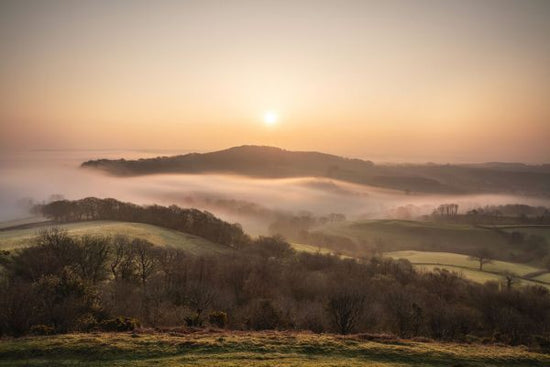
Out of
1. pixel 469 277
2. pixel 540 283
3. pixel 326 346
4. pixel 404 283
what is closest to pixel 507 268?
pixel 540 283

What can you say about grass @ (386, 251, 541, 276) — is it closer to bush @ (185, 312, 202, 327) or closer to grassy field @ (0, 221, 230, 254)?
grassy field @ (0, 221, 230, 254)

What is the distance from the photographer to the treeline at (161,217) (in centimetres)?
13162

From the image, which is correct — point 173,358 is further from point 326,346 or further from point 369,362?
point 369,362

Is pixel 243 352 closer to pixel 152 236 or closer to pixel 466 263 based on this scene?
pixel 152 236

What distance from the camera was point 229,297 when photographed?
62906 millimetres

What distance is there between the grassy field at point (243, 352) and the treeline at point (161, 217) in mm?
97468

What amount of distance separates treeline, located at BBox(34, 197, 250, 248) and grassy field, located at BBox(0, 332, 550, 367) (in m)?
97.5

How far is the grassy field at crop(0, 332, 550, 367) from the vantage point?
2844cm

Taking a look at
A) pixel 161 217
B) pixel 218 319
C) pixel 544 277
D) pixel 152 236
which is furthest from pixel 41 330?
pixel 544 277

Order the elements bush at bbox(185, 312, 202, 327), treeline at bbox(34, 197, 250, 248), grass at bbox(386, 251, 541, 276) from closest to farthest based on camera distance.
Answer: bush at bbox(185, 312, 202, 327) < grass at bbox(386, 251, 541, 276) < treeline at bbox(34, 197, 250, 248)

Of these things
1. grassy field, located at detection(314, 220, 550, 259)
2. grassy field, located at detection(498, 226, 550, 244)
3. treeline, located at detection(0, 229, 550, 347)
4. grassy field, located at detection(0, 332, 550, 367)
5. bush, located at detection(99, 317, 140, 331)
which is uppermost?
grassy field, located at detection(0, 332, 550, 367)

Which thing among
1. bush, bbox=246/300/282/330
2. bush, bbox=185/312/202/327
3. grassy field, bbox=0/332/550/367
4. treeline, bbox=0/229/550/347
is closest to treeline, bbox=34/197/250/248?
treeline, bbox=0/229/550/347

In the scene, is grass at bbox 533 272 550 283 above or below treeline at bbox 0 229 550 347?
below

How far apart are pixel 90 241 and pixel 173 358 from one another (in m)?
55.0
